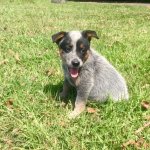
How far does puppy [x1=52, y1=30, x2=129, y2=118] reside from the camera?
5000 mm

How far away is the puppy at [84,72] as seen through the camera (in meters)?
5.00

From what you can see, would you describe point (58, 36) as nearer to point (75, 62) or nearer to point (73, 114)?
point (75, 62)

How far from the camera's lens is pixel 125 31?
11680 mm

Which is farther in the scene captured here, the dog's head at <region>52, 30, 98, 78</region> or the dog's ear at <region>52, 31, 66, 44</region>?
the dog's ear at <region>52, 31, 66, 44</region>

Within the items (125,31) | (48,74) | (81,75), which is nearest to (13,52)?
(48,74)

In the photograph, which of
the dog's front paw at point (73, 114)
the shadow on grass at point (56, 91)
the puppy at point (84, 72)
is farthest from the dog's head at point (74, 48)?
the shadow on grass at point (56, 91)

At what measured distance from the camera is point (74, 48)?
4988mm

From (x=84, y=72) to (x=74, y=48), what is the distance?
1.56 ft

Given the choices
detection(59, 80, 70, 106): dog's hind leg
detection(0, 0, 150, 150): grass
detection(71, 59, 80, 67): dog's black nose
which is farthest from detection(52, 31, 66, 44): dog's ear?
detection(0, 0, 150, 150): grass

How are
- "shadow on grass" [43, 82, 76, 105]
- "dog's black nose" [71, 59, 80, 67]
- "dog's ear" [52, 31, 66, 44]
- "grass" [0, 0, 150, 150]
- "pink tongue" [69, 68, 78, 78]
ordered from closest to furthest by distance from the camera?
"grass" [0, 0, 150, 150] → "dog's black nose" [71, 59, 80, 67] → "dog's ear" [52, 31, 66, 44] → "pink tongue" [69, 68, 78, 78] → "shadow on grass" [43, 82, 76, 105]

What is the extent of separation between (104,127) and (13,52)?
3.94m

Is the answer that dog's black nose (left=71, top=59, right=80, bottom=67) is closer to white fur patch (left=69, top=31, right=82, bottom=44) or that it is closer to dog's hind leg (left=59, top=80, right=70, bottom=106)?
white fur patch (left=69, top=31, right=82, bottom=44)

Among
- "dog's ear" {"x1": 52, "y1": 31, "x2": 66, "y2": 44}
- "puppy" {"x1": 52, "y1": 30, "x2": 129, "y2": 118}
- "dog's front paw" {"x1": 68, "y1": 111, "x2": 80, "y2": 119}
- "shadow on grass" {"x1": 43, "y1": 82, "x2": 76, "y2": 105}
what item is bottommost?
"shadow on grass" {"x1": 43, "y1": 82, "x2": 76, "y2": 105}

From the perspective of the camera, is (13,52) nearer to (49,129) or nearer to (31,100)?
(31,100)
